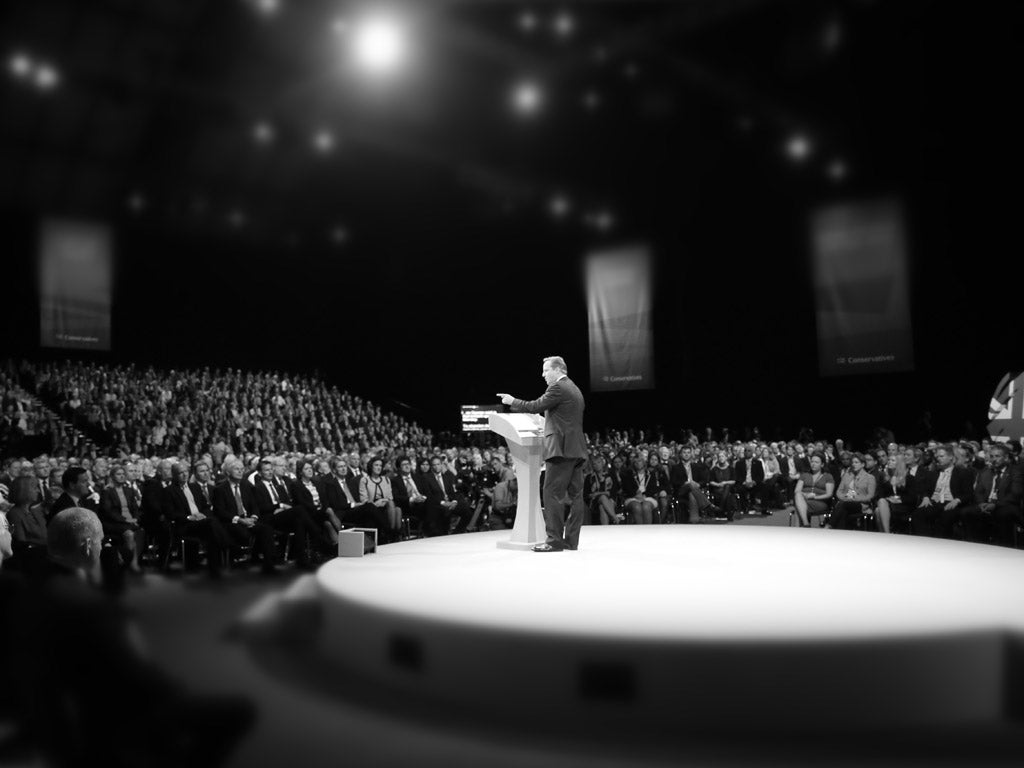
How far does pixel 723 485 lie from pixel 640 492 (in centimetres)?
164

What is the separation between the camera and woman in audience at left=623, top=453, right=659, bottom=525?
9.71 meters

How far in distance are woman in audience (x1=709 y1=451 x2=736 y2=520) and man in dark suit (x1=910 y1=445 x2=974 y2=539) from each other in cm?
364

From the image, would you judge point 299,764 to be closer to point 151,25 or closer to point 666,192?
point 151,25

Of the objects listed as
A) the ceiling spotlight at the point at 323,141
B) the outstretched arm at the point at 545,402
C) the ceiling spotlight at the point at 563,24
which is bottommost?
the outstretched arm at the point at 545,402

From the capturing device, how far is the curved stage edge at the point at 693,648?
111 inches

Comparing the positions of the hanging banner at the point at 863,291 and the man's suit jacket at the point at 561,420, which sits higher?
the hanging banner at the point at 863,291

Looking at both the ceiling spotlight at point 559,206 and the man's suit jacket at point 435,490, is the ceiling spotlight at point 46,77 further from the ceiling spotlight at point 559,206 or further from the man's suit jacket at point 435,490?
the man's suit jacket at point 435,490

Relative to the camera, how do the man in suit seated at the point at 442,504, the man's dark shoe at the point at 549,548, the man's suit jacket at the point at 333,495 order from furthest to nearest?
1. the man in suit seated at the point at 442,504
2. the man's suit jacket at the point at 333,495
3. the man's dark shoe at the point at 549,548

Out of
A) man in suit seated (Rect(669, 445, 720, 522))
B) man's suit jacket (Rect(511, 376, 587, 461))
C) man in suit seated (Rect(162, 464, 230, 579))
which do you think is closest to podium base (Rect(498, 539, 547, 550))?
man's suit jacket (Rect(511, 376, 587, 461))

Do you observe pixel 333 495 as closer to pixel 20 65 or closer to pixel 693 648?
pixel 693 648

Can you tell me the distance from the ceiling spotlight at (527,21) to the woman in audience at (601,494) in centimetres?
517

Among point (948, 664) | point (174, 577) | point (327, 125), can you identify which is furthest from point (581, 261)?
point (948, 664)

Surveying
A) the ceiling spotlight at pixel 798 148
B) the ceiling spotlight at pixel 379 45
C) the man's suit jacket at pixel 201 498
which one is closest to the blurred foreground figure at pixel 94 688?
the man's suit jacket at pixel 201 498

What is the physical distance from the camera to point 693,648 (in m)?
2.83
